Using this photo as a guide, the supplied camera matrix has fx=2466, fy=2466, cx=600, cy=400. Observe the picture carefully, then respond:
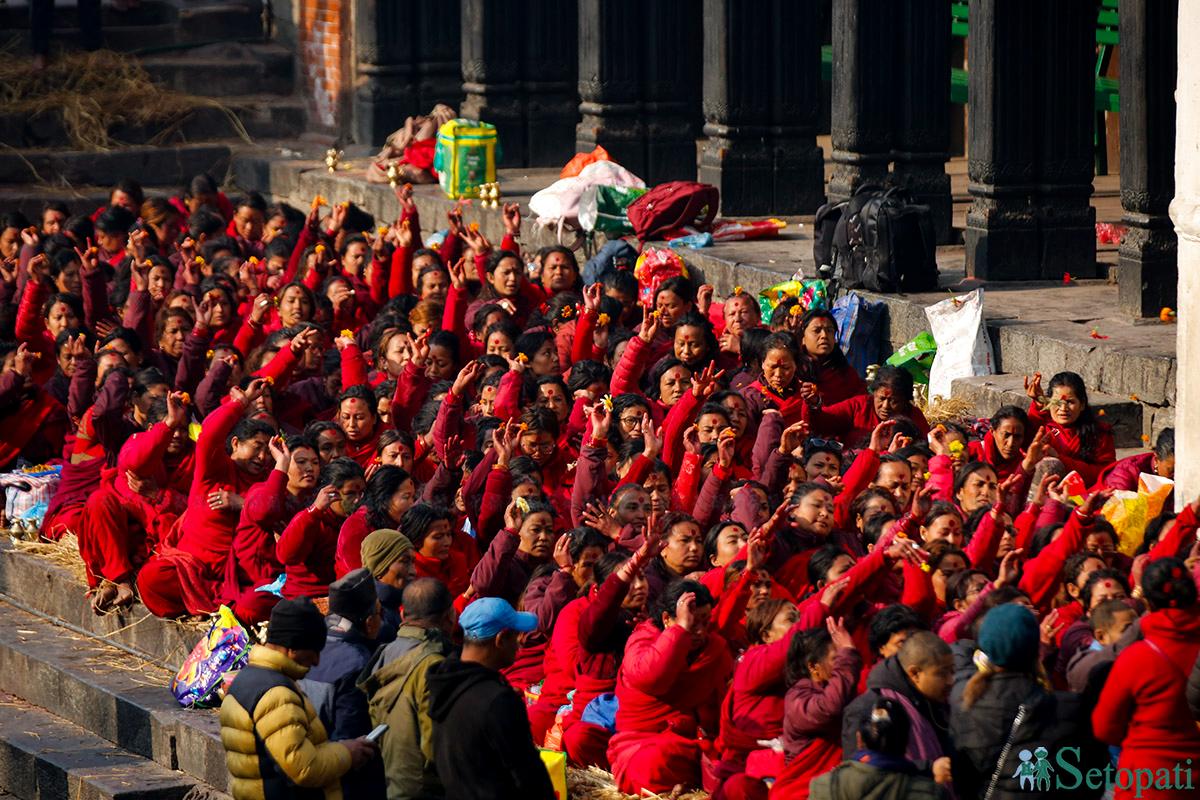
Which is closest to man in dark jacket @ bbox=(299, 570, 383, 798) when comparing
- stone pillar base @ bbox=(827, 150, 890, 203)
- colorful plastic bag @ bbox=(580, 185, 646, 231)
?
stone pillar base @ bbox=(827, 150, 890, 203)

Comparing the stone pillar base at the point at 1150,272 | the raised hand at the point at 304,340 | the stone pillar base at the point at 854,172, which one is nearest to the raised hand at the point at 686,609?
the raised hand at the point at 304,340

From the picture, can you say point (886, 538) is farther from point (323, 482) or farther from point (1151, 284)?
point (1151, 284)

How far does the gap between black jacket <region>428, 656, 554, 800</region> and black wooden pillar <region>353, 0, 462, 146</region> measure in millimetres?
14908

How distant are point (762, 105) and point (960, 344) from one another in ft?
15.8

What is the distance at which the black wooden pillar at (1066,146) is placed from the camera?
558 inches

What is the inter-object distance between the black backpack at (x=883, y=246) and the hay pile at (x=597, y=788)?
5578 millimetres

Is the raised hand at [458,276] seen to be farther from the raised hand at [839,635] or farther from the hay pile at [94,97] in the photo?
the hay pile at [94,97]

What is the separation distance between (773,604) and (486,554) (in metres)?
1.68

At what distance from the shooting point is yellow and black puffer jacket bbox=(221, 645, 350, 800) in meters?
7.52

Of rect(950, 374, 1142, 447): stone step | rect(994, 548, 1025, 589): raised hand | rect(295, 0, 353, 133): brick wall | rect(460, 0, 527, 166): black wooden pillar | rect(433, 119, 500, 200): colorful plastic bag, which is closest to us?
rect(994, 548, 1025, 589): raised hand

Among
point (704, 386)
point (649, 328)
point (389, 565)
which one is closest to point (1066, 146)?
point (649, 328)

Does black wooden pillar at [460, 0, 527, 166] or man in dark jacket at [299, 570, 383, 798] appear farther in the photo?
black wooden pillar at [460, 0, 527, 166]

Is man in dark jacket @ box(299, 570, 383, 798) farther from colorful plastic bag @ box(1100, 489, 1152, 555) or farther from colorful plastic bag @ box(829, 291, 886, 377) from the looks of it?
colorful plastic bag @ box(829, 291, 886, 377)

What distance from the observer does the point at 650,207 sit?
15.9 meters
